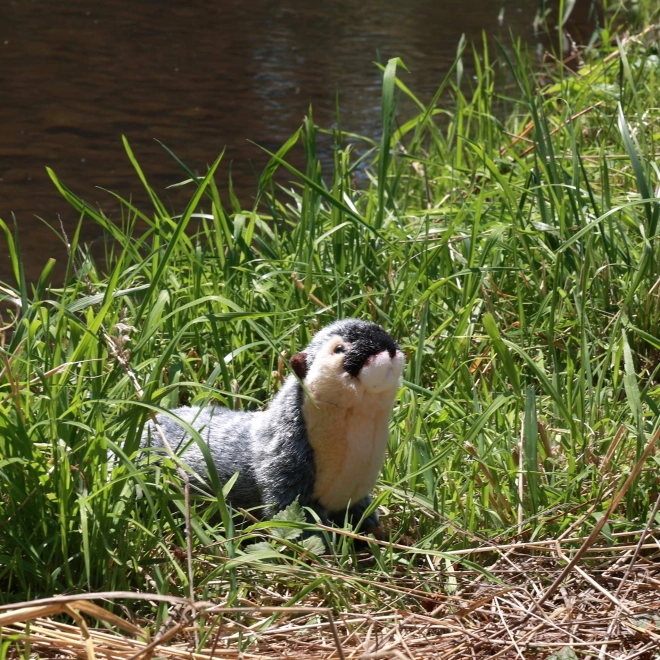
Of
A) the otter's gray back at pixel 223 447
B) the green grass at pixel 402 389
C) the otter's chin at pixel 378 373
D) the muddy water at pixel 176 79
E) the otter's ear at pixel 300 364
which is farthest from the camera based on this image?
the muddy water at pixel 176 79

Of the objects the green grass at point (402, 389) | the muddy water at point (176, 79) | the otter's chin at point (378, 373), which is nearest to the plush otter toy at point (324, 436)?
the otter's chin at point (378, 373)

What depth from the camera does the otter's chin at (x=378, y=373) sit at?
101 inches

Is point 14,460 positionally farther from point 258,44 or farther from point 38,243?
point 258,44

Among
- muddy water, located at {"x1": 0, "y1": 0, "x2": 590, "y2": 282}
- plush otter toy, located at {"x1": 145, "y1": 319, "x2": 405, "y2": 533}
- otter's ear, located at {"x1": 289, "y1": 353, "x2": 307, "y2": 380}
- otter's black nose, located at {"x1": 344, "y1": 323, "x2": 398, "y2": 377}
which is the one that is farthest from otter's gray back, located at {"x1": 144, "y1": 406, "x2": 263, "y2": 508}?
muddy water, located at {"x1": 0, "y1": 0, "x2": 590, "y2": 282}

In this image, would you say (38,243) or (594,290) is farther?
(38,243)

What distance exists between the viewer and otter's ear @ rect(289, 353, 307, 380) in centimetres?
273

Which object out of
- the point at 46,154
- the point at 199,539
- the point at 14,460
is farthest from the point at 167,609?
the point at 46,154

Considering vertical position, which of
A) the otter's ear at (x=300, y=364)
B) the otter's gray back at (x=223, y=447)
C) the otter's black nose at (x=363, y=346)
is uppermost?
the otter's black nose at (x=363, y=346)

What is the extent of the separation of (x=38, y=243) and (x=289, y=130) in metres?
2.61

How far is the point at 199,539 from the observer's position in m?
2.55

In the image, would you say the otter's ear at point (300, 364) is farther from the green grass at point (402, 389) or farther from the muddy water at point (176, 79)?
the muddy water at point (176, 79)

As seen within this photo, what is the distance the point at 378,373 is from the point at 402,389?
0.80 metres

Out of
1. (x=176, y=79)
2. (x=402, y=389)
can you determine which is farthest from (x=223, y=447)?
(x=176, y=79)

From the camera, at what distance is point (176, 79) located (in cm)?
915
